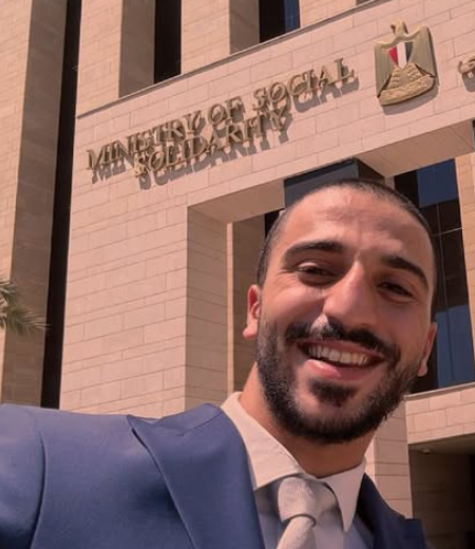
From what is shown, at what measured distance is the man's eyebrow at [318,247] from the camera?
1.79 metres

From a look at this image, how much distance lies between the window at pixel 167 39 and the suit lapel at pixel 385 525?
81.0ft

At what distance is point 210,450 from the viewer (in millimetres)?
1550

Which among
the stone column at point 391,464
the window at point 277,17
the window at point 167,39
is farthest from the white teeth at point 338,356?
the window at point 167,39

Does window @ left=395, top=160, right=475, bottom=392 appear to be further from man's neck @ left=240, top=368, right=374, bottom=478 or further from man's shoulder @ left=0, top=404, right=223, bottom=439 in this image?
man's shoulder @ left=0, top=404, right=223, bottom=439

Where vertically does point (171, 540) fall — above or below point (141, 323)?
below

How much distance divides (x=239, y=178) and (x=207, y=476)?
1349 cm

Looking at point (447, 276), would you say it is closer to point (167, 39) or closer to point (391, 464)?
point (391, 464)

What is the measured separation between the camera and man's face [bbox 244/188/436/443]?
1.70 metres

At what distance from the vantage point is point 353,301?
5.65 ft

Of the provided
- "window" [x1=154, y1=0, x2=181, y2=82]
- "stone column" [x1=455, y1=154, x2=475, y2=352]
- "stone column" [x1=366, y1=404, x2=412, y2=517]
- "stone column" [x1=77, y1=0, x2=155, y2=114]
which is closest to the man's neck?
"stone column" [x1=366, y1=404, x2=412, y2=517]

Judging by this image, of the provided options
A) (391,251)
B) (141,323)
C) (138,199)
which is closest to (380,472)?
(141,323)

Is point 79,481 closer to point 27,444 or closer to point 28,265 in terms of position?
point 27,444

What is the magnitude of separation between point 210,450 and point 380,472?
1165 centimetres

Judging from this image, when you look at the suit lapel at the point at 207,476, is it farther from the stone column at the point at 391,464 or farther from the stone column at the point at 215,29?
the stone column at the point at 215,29
